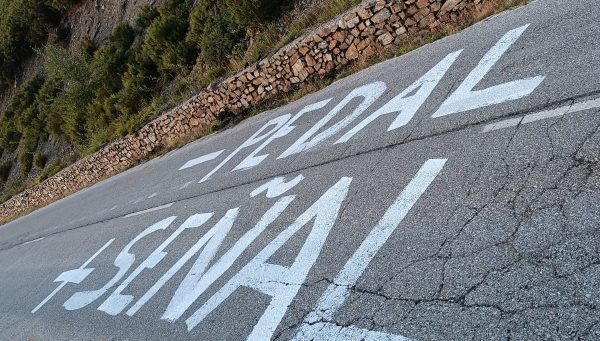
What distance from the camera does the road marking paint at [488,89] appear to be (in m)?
5.76

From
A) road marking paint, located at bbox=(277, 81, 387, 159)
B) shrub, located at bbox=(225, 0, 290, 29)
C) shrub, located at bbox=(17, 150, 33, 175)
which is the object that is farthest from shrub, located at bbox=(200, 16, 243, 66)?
shrub, located at bbox=(17, 150, 33, 175)

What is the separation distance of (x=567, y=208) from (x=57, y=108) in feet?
94.2

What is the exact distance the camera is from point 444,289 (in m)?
3.83

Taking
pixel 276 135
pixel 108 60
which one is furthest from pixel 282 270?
pixel 108 60

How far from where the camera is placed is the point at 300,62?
12047mm

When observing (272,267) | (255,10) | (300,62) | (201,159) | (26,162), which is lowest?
(272,267)

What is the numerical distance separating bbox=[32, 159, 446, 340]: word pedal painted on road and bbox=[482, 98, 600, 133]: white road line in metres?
0.74

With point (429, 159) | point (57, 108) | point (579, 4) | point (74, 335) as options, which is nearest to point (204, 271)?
point (74, 335)

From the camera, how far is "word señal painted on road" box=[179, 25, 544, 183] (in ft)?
19.8

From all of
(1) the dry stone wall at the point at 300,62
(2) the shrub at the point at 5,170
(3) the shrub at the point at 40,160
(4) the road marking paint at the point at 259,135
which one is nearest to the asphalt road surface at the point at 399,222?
(4) the road marking paint at the point at 259,135

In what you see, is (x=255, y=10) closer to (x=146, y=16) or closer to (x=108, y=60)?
(x=146, y=16)

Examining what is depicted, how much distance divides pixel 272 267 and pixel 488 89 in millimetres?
3592

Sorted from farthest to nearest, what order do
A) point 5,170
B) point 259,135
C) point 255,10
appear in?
point 5,170
point 255,10
point 259,135

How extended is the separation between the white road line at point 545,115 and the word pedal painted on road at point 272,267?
29.1 inches
